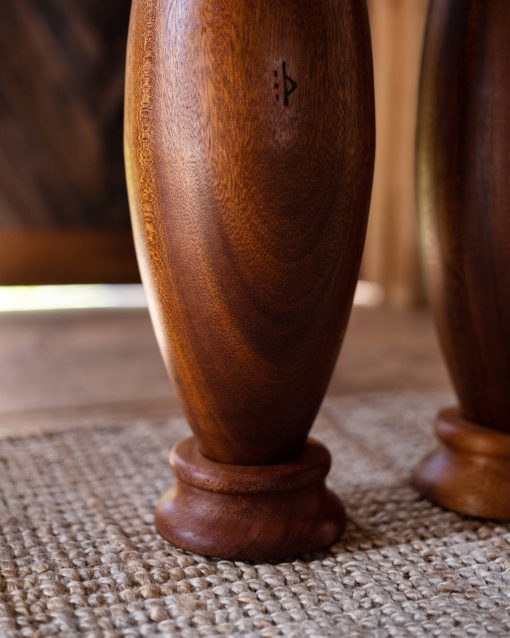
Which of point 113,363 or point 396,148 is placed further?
point 396,148

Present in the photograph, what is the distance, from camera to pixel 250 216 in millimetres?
509

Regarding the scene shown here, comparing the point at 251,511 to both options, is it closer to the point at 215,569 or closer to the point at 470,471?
the point at 215,569

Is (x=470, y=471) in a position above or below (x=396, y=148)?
below

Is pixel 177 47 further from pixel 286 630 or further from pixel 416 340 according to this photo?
pixel 416 340

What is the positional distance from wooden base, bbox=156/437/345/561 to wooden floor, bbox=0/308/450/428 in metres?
0.37

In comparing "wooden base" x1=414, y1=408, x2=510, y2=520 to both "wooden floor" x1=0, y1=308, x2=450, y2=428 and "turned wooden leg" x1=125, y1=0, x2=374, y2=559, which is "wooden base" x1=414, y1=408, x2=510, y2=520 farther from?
"wooden floor" x1=0, y1=308, x2=450, y2=428

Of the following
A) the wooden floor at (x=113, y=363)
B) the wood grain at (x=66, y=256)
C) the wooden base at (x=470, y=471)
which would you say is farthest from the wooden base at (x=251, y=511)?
the wood grain at (x=66, y=256)

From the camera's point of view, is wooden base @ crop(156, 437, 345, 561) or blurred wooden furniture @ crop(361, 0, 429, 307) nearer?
wooden base @ crop(156, 437, 345, 561)

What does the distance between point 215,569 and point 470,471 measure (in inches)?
8.9

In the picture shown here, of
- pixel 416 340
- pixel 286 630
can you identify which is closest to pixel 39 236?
pixel 416 340

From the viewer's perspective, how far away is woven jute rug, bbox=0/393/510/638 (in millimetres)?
495

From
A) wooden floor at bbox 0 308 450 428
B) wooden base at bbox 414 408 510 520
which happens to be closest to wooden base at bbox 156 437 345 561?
wooden base at bbox 414 408 510 520

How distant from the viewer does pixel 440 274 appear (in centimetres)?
65

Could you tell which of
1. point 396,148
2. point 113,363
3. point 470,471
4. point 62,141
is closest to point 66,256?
point 62,141
